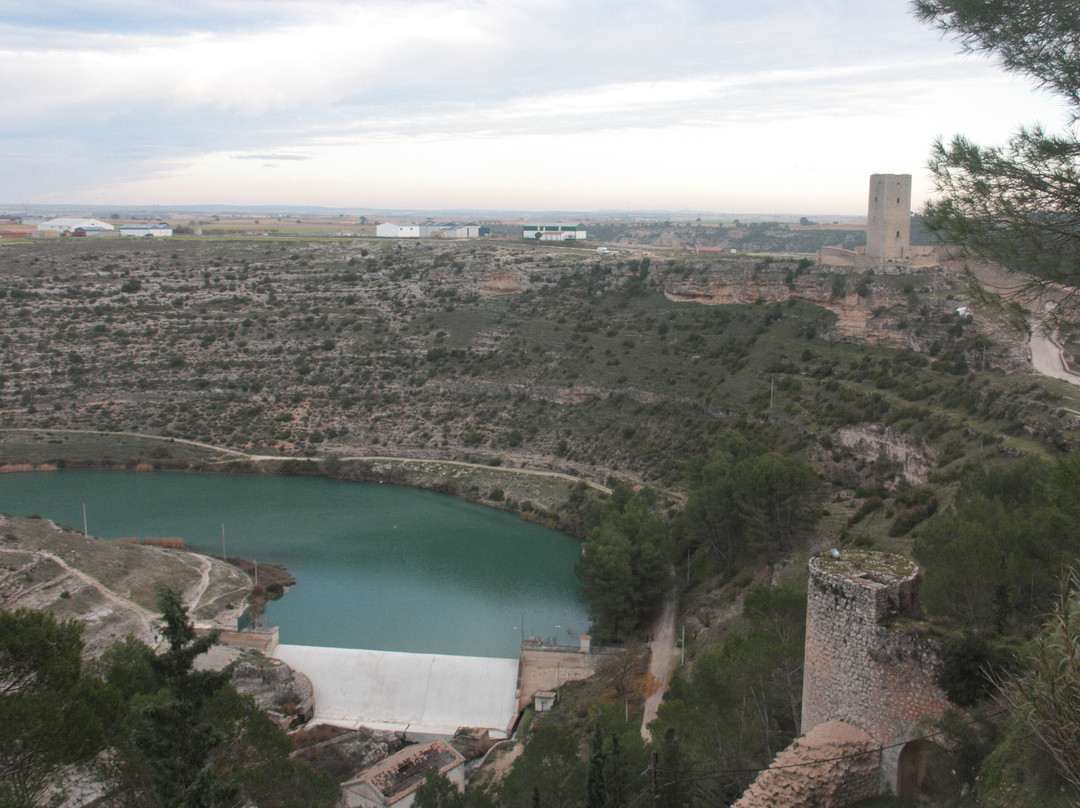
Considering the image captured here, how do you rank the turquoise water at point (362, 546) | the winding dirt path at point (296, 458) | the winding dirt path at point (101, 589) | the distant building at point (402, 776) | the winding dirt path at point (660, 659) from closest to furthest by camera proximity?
the distant building at point (402, 776), the winding dirt path at point (660, 659), the winding dirt path at point (101, 589), the turquoise water at point (362, 546), the winding dirt path at point (296, 458)

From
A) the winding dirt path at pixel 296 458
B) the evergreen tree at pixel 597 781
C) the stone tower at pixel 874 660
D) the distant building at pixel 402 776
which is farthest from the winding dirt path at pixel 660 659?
the winding dirt path at pixel 296 458

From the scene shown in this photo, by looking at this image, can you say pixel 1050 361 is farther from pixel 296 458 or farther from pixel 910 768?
pixel 296 458

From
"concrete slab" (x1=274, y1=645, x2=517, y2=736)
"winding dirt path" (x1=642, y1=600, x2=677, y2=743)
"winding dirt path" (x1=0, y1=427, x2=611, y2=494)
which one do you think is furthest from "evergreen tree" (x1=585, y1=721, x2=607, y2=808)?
"winding dirt path" (x1=0, y1=427, x2=611, y2=494)

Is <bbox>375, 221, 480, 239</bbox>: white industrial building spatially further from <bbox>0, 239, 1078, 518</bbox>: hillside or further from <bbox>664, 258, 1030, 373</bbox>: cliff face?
<bbox>664, 258, 1030, 373</bbox>: cliff face

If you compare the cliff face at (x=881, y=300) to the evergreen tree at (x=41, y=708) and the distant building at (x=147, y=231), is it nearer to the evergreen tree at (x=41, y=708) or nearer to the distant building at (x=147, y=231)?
the evergreen tree at (x=41, y=708)

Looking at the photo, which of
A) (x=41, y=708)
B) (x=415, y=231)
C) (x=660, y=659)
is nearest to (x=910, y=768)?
(x=41, y=708)

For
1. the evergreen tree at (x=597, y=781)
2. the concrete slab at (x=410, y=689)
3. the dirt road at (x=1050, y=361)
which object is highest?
the dirt road at (x=1050, y=361)

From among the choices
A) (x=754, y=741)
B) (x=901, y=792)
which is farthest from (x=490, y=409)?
(x=901, y=792)
